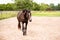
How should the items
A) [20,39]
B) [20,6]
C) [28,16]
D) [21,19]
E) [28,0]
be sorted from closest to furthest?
1. [20,39]
2. [28,16]
3. [21,19]
4. [20,6]
5. [28,0]

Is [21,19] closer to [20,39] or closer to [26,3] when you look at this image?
[20,39]

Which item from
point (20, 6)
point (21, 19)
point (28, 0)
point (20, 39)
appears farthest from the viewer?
point (28, 0)

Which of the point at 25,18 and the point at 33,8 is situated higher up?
the point at 25,18

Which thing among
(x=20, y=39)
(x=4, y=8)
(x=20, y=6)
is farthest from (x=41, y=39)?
(x=20, y=6)

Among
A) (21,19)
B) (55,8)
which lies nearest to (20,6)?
(55,8)

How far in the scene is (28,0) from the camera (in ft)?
193

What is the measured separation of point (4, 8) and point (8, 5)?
1.89m

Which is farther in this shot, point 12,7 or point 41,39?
point 12,7

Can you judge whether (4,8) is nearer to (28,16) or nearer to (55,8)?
(55,8)

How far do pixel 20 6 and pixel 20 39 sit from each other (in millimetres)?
46061

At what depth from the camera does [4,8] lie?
1950 inches

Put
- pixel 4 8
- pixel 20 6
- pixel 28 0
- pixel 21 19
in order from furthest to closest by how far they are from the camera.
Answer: pixel 28 0, pixel 20 6, pixel 4 8, pixel 21 19

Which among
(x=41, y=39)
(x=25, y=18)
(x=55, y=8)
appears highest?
(x=25, y=18)

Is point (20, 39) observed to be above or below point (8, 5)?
above
